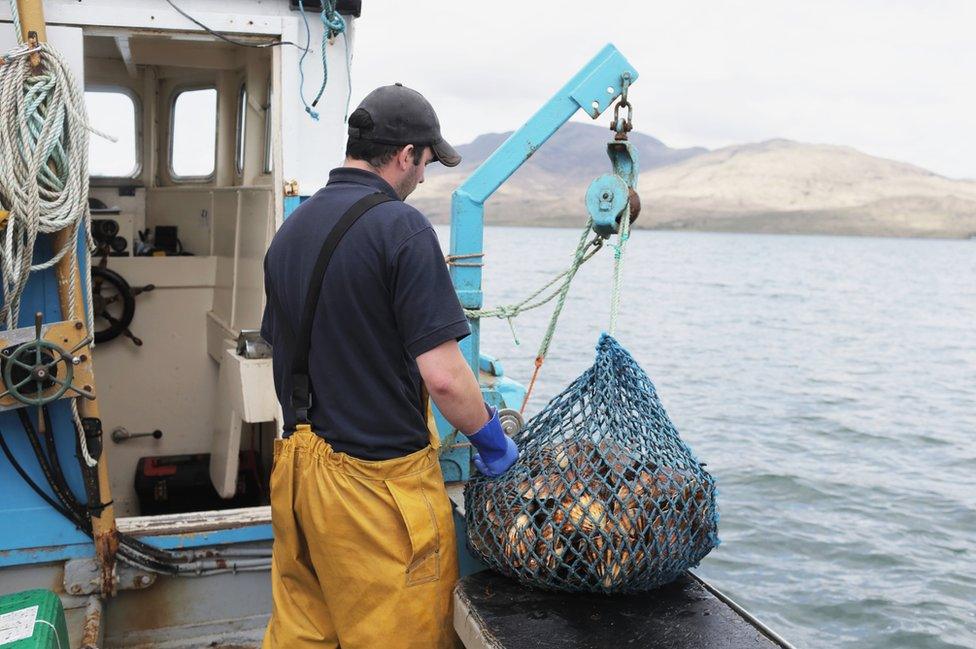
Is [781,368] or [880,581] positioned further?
[781,368]

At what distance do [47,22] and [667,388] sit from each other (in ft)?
47.7

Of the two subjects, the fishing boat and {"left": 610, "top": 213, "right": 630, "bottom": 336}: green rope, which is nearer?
{"left": 610, "top": 213, "right": 630, "bottom": 336}: green rope

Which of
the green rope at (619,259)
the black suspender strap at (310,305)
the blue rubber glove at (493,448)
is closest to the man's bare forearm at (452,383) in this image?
Result: the blue rubber glove at (493,448)

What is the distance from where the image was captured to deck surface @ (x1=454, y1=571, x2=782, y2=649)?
2.69 m

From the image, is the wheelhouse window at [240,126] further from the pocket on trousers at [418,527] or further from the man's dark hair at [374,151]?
the pocket on trousers at [418,527]

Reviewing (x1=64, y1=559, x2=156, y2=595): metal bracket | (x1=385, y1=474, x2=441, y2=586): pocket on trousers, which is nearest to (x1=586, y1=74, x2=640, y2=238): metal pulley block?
(x1=385, y1=474, x2=441, y2=586): pocket on trousers

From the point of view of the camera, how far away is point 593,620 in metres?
2.81

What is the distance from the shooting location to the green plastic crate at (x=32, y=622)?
2.86 metres

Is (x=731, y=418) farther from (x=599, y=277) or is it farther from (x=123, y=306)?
(x=599, y=277)

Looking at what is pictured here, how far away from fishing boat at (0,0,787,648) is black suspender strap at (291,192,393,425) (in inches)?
29.9

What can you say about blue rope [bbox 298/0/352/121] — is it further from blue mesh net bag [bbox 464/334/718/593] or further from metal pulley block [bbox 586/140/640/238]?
blue mesh net bag [bbox 464/334/718/593]

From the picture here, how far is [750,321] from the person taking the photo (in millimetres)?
27734

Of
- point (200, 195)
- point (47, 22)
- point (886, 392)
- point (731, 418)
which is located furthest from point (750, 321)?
point (47, 22)

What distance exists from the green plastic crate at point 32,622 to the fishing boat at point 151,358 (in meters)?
0.01
